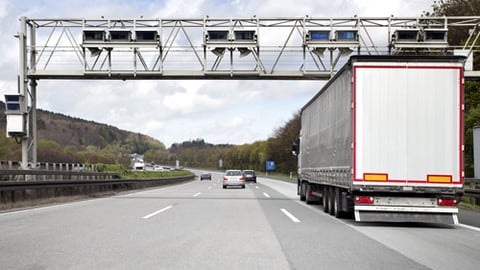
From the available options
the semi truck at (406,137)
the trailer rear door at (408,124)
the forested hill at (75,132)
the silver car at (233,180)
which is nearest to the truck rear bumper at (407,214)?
the semi truck at (406,137)

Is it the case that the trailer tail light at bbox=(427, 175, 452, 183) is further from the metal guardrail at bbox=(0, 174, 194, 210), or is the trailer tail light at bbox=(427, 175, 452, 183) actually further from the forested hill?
the forested hill

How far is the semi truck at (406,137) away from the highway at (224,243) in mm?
663

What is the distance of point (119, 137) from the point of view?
630ft

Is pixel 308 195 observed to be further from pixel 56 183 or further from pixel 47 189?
pixel 47 189

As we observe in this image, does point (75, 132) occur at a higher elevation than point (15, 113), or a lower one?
higher

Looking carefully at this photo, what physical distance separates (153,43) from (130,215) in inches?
499

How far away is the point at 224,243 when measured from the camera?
399 inches

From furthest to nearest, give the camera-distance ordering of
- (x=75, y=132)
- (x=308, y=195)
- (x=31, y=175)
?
(x=75, y=132), (x=308, y=195), (x=31, y=175)

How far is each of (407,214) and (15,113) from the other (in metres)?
19.9

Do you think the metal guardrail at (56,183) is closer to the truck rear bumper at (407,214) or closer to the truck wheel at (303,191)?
the truck wheel at (303,191)

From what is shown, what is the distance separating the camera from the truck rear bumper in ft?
42.4

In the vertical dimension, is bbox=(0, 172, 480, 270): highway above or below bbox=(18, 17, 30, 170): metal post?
below

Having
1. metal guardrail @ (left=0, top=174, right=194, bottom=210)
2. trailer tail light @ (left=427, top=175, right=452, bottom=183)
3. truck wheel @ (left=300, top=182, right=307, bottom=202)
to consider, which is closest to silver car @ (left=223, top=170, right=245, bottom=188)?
metal guardrail @ (left=0, top=174, right=194, bottom=210)

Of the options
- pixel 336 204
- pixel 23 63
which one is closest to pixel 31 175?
pixel 23 63
